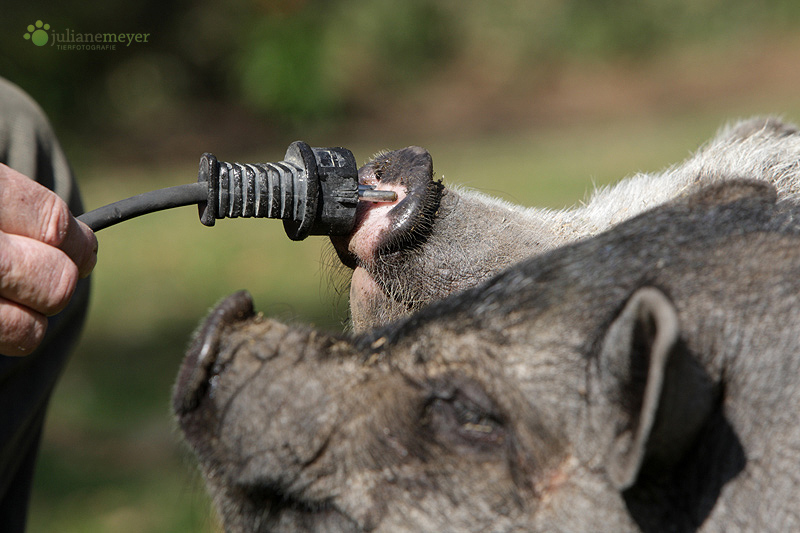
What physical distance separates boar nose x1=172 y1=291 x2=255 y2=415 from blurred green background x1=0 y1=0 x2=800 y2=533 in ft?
11.3

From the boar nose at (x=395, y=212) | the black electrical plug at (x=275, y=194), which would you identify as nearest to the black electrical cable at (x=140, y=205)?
the black electrical plug at (x=275, y=194)

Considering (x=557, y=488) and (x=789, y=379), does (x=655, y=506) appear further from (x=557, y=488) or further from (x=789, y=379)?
(x=789, y=379)

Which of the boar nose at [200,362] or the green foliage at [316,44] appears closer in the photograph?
the boar nose at [200,362]

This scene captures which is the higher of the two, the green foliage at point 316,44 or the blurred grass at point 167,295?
the green foliage at point 316,44

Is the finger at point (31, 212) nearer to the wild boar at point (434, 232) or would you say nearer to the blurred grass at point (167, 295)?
the blurred grass at point (167, 295)

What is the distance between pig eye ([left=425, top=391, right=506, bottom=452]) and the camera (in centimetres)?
167

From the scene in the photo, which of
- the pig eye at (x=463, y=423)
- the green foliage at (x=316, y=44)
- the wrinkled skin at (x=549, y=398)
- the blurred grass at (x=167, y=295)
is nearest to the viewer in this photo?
the wrinkled skin at (x=549, y=398)

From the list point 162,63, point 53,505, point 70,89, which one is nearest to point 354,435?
point 53,505

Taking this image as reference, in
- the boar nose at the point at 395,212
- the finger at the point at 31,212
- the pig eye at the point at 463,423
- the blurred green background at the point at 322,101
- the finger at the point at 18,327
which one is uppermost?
the blurred green background at the point at 322,101

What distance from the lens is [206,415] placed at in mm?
1777

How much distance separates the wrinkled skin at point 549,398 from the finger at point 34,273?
0.28 meters

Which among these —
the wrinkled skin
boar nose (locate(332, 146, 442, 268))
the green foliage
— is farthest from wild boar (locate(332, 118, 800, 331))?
the green foliage

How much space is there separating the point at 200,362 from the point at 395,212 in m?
0.74

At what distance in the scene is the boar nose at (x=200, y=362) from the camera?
175 centimetres
